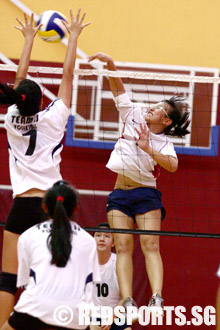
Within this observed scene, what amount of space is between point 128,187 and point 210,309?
9.71 ft

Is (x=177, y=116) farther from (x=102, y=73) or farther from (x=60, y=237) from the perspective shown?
(x=60, y=237)

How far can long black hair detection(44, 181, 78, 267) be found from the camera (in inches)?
170

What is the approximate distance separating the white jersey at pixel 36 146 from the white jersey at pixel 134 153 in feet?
2.61

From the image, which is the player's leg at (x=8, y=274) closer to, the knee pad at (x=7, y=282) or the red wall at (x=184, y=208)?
the knee pad at (x=7, y=282)

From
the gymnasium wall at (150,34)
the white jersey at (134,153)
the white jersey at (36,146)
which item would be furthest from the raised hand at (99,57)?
the gymnasium wall at (150,34)

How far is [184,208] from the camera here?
858cm

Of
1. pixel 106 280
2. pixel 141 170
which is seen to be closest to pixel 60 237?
pixel 141 170

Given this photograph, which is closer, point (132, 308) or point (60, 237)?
point (60, 237)

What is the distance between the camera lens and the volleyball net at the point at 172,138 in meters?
8.37

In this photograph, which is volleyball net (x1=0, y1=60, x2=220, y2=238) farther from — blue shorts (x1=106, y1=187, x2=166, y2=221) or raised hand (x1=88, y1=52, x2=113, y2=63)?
blue shorts (x1=106, y1=187, x2=166, y2=221)

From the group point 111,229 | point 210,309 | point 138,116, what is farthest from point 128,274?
point 210,309

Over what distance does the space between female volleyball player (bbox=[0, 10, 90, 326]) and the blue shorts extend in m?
0.81

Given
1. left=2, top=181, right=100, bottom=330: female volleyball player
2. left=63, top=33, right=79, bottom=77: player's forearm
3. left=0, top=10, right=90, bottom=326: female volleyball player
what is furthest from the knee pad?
left=63, top=33, right=79, bottom=77: player's forearm

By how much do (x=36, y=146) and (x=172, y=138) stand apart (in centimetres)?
330
